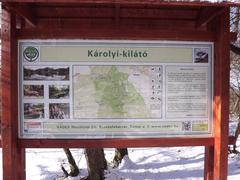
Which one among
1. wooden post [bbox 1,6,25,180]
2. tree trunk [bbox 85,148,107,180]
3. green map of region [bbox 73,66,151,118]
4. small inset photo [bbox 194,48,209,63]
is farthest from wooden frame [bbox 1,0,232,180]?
tree trunk [bbox 85,148,107,180]

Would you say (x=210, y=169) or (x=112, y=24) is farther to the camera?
(x=210, y=169)

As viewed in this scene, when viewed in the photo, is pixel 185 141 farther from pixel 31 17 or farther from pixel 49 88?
pixel 31 17

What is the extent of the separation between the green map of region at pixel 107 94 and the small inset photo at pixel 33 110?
0.39 meters

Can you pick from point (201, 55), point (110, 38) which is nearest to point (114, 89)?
point (110, 38)

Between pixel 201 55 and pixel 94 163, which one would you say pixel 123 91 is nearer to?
pixel 201 55

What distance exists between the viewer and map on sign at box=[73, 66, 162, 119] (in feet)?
17.6

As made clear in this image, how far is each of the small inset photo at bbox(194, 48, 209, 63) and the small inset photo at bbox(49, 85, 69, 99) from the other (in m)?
1.55

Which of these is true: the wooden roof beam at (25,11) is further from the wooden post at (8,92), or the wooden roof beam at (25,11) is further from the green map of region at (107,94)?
the green map of region at (107,94)

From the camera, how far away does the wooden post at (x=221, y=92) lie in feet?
17.4

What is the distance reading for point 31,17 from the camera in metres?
5.41

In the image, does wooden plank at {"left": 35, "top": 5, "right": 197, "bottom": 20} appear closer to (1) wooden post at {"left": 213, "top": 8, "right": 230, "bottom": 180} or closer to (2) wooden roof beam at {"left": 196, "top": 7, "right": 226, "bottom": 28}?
(2) wooden roof beam at {"left": 196, "top": 7, "right": 226, "bottom": 28}

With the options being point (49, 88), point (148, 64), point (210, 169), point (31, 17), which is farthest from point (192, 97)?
point (31, 17)

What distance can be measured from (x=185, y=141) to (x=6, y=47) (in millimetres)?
2308

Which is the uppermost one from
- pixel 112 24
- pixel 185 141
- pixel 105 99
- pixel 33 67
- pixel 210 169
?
pixel 112 24
